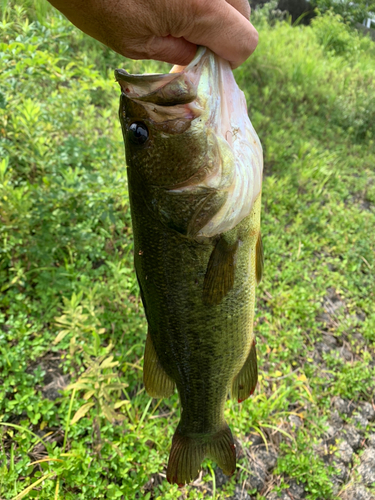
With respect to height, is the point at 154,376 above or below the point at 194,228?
below

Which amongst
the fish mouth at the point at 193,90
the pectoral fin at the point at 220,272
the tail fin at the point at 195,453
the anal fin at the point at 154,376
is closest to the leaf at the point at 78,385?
the anal fin at the point at 154,376

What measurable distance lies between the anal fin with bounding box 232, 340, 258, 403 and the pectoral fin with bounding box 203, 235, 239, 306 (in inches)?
20.2

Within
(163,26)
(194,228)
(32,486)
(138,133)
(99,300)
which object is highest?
(163,26)

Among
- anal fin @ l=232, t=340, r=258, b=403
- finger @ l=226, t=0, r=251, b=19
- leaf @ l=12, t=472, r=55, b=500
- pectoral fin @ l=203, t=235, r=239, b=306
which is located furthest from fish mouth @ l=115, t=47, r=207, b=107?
leaf @ l=12, t=472, r=55, b=500

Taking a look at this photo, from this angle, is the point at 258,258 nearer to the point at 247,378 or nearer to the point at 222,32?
the point at 247,378

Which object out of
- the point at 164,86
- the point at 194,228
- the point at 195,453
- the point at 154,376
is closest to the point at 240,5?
the point at 164,86

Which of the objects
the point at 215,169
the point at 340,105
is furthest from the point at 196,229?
the point at 340,105

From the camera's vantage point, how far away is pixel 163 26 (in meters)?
1.04

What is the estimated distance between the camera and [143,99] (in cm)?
110

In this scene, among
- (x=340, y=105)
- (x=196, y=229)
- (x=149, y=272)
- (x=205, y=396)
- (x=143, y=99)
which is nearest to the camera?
(x=143, y=99)

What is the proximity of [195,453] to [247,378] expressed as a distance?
0.47 metres

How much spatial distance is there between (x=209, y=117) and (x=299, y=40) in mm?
7159

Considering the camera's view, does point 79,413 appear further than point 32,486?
Yes

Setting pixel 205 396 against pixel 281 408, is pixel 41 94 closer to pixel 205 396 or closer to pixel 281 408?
pixel 205 396
